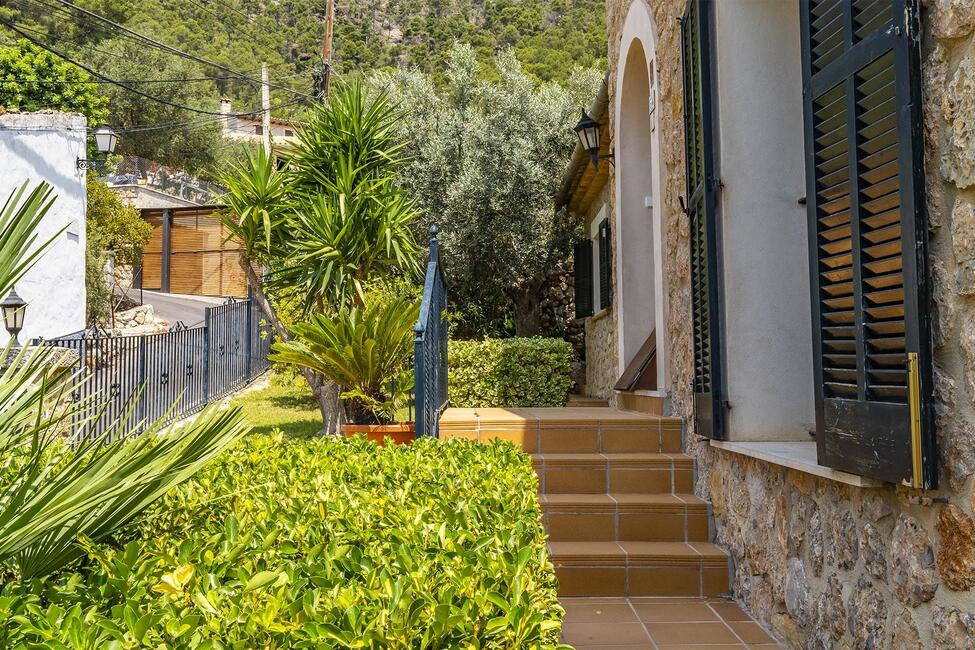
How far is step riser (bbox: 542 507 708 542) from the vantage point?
452 centimetres

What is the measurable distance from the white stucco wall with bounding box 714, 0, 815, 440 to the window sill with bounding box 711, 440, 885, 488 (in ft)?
0.40

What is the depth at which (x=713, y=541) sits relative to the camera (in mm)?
4492

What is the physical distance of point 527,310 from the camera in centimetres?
1358

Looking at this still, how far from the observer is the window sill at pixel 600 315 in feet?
28.8

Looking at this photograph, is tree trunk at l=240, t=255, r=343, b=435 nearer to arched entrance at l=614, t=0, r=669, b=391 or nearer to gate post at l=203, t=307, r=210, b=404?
arched entrance at l=614, t=0, r=669, b=391

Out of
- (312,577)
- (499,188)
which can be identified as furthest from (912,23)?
(499,188)

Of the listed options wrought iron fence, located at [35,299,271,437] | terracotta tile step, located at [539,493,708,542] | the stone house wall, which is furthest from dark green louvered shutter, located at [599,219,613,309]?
the stone house wall

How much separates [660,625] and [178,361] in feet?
29.6

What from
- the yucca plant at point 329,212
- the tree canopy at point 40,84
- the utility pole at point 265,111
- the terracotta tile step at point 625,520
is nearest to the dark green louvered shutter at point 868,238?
the terracotta tile step at point 625,520

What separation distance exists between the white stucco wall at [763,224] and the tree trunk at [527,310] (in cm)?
933

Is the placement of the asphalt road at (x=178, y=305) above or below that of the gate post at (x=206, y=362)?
above

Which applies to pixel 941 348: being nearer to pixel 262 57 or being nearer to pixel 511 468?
pixel 511 468

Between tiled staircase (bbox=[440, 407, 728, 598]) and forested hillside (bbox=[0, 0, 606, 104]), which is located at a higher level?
forested hillside (bbox=[0, 0, 606, 104])

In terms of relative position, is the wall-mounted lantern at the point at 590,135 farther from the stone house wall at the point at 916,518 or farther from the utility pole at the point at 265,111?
the stone house wall at the point at 916,518
